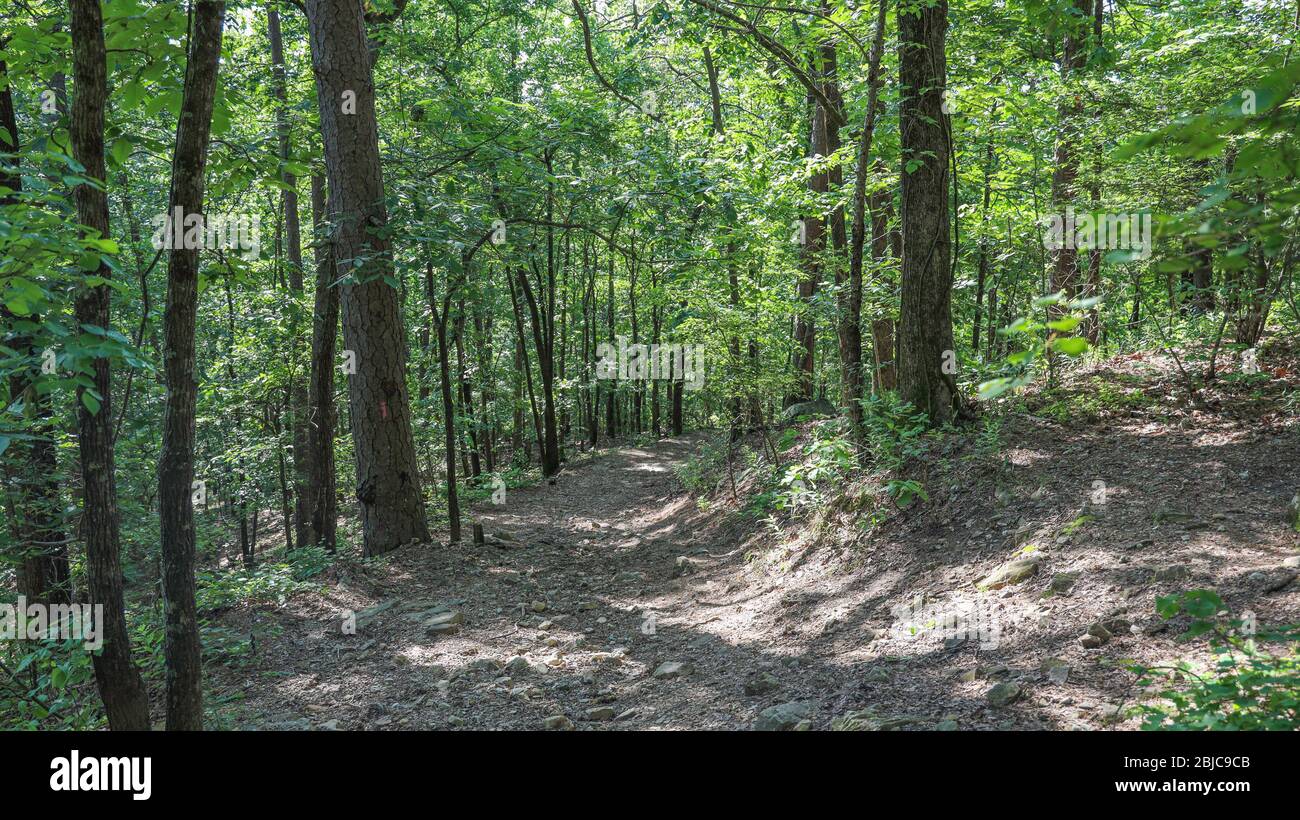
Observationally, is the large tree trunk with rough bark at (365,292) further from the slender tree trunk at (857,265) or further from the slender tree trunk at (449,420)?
the slender tree trunk at (857,265)

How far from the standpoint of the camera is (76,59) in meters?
3.74

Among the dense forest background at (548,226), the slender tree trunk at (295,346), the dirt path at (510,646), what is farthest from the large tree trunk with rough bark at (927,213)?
the slender tree trunk at (295,346)

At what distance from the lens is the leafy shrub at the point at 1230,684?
8.24ft

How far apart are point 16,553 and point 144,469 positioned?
695 centimetres

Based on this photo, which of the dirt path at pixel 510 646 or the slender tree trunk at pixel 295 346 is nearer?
the dirt path at pixel 510 646

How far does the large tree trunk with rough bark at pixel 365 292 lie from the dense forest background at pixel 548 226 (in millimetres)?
32

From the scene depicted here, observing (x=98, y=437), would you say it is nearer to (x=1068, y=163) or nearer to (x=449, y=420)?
(x=449, y=420)

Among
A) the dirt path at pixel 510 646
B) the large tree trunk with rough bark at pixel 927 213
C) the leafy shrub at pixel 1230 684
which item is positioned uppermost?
the large tree trunk with rough bark at pixel 927 213

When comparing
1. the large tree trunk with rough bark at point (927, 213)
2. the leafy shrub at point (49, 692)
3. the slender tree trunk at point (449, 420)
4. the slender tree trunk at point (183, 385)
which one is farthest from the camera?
the slender tree trunk at point (449, 420)

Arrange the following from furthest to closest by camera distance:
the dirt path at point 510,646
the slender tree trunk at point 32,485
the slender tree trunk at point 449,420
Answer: the slender tree trunk at point 449,420 → the slender tree trunk at point 32,485 → the dirt path at point 510,646

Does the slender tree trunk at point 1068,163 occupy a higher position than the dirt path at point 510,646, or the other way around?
the slender tree trunk at point 1068,163

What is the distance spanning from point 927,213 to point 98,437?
22.6ft
